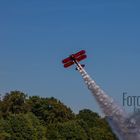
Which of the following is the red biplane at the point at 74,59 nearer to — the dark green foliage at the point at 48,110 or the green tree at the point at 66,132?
the green tree at the point at 66,132

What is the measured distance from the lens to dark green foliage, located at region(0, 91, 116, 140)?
130m

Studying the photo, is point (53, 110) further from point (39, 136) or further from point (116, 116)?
point (116, 116)

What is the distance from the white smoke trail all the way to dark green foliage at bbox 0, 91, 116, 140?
3985 cm

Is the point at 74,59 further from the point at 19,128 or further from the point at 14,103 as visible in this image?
the point at 14,103

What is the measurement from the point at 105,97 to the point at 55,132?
2886 inches

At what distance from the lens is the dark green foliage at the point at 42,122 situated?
130m

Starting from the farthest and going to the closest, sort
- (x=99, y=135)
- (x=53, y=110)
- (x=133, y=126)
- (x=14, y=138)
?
(x=53, y=110) → (x=99, y=135) → (x=14, y=138) → (x=133, y=126)

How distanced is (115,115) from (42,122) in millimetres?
104076

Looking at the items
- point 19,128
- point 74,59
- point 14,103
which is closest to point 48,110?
point 14,103

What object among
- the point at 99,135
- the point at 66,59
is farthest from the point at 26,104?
the point at 66,59

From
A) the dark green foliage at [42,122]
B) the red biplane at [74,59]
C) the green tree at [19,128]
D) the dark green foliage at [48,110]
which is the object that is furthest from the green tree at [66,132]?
the red biplane at [74,59]

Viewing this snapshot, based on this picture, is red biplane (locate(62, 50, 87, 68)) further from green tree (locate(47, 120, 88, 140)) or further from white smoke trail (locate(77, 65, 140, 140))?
green tree (locate(47, 120, 88, 140))

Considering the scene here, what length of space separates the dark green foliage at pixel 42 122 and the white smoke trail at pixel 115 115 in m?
39.8

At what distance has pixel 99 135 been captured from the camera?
16525cm
